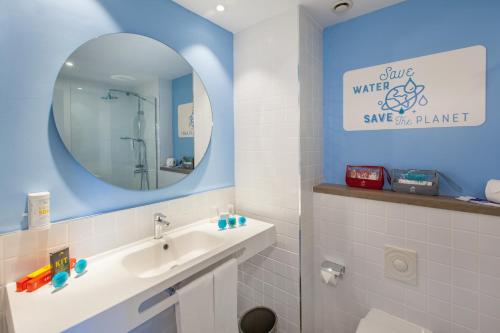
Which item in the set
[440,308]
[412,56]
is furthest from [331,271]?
[412,56]

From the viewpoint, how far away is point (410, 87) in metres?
1.49

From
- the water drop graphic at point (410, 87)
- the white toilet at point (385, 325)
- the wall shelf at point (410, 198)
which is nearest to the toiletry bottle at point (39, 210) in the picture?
the wall shelf at point (410, 198)

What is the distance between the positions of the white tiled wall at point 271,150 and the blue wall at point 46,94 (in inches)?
26.2

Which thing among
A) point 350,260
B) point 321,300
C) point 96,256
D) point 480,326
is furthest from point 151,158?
point 480,326

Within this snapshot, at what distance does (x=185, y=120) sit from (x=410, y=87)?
1446 millimetres

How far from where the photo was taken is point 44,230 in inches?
40.6

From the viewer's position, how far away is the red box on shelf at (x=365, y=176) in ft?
5.15

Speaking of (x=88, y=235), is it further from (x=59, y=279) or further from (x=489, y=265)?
(x=489, y=265)

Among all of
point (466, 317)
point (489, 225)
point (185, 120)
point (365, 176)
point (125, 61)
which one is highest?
point (125, 61)

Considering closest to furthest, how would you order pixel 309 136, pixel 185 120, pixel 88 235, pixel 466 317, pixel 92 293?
1. pixel 92 293
2. pixel 88 235
3. pixel 466 317
4. pixel 185 120
5. pixel 309 136

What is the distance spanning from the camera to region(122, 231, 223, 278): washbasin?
1.25m

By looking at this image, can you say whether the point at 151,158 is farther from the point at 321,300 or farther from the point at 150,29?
the point at 321,300

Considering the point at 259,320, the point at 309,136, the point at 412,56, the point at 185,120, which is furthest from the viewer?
the point at 259,320

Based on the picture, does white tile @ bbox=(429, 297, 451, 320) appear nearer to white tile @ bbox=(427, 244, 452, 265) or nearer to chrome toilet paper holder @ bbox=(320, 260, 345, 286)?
white tile @ bbox=(427, 244, 452, 265)
